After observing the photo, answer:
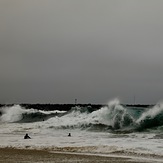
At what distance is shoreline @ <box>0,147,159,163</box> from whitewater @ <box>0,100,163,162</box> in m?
0.90

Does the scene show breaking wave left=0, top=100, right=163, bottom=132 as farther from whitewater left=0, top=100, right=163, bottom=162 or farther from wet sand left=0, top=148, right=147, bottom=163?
wet sand left=0, top=148, right=147, bottom=163

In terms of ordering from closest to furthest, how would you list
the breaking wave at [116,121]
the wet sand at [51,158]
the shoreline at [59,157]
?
the wet sand at [51,158]
the shoreline at [59,157]
the breaking wave at [116,121]

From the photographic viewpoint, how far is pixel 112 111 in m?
42.2

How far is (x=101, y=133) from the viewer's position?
29.1 metres

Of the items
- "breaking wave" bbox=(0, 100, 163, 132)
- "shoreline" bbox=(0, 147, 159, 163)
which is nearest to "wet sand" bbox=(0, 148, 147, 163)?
"shoreline" bbox=(0, 147, 159, 163)

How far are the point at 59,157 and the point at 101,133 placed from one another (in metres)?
14.3

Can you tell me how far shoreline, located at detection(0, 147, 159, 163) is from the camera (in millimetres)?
14156

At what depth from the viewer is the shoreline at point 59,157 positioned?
1416 centimetres

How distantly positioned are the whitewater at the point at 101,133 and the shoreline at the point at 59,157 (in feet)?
2.96

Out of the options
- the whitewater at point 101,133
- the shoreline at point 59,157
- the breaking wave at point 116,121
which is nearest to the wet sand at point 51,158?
the shoreline at point 59,157

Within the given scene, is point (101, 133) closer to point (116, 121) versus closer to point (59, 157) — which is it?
point (116, 121)

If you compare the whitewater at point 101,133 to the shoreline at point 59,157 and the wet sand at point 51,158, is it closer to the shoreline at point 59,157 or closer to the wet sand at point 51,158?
the shoreline at point 59,157

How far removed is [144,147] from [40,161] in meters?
5.88

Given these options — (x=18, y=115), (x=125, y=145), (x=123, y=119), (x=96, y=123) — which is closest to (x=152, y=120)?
(x=123, y=119)
